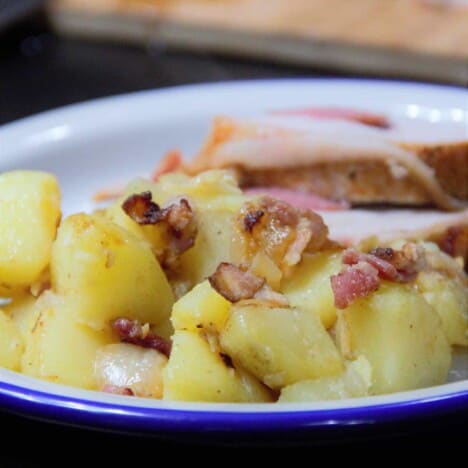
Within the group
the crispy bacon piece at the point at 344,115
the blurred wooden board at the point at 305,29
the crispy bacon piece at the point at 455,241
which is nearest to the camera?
the crispy bacon piece at the point at 455,241

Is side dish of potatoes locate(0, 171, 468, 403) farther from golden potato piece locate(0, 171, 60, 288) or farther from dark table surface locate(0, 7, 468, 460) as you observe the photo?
dark table surface locate(0, 7, 468, 460)

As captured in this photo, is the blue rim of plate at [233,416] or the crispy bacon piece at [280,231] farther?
the crispy bacon piece at [280,231]

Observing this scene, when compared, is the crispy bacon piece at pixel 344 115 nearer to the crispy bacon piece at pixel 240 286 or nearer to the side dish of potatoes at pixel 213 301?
the side dish of potatoes at pixel 213 301

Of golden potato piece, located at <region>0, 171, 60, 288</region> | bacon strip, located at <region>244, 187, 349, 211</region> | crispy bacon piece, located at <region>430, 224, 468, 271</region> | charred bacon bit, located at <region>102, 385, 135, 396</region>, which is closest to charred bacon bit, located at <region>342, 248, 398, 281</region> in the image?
charred bacon bit, located at <region>102, 385, 135, 396</region>

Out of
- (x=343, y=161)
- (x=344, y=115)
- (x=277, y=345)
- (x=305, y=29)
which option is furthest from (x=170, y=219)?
(x=305, y=29)

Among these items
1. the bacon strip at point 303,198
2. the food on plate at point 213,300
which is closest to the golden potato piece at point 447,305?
the food on plate at point 213,300
